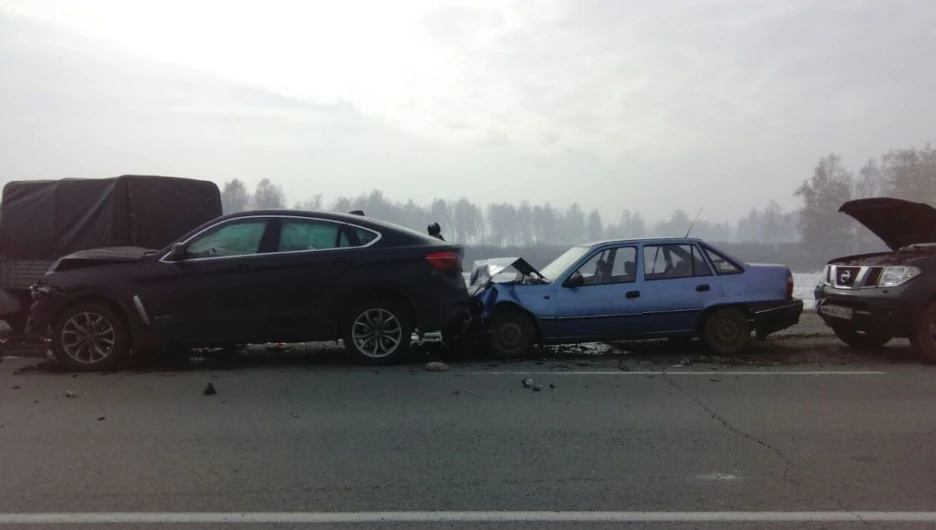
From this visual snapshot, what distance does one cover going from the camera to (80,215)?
9867mm

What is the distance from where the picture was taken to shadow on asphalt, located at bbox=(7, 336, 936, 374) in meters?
8.36

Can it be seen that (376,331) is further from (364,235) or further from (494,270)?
(494,270)

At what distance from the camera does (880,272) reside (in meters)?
8.75

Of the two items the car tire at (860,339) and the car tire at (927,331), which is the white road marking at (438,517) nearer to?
the car tire at (927,331)

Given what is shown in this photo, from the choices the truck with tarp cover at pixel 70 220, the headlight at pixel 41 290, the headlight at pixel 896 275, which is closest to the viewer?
the headlight at pixel 41 290

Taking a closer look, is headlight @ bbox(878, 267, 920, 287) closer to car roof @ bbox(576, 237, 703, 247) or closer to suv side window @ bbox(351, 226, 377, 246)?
car roof @ bbox(576, 237, 703, 247)

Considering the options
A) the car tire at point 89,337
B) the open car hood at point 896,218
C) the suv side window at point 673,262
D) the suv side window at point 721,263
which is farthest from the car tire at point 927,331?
the car tire at point 89,337

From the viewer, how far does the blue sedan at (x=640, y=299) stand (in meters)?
8.82

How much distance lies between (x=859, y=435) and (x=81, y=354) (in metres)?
8.13

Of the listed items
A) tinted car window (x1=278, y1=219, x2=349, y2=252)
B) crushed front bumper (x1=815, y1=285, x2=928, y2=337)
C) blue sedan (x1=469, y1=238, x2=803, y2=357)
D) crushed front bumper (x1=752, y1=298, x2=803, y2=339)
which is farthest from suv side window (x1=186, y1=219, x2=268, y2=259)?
crushed front bumper (x1=815, y1=285, x2=928, y2=337)

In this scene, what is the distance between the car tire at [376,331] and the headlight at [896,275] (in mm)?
6153

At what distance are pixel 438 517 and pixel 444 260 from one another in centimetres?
461

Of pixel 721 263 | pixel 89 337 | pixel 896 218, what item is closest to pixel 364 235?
pixel 89 337

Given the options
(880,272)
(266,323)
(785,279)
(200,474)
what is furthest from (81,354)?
(880,272)
